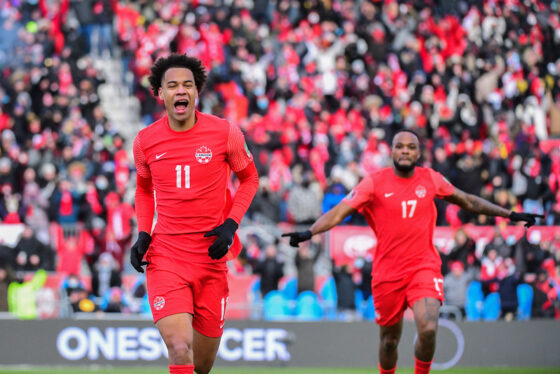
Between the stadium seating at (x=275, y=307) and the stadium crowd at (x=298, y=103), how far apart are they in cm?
113

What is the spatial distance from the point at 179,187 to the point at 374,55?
1654cm

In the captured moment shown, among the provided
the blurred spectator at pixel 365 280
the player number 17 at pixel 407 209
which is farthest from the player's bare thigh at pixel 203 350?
the blurred spectator at pixel 365 280

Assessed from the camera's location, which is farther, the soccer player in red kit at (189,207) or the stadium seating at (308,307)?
the stadium seating at (308,307)

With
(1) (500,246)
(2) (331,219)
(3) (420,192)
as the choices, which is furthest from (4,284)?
(3) (420,192)

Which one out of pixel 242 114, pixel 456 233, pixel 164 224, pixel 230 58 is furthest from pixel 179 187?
pixel 230 58

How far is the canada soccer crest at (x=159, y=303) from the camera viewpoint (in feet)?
24.9

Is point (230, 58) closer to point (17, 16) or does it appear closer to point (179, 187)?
point (17, 16)

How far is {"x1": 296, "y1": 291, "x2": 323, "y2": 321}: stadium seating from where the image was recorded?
56.7ft

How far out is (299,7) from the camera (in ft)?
83.4

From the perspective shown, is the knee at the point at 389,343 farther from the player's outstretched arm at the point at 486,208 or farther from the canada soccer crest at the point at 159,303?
the canada soccer crest at the point at 159,303

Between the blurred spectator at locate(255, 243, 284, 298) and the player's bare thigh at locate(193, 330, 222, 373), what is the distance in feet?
31.4

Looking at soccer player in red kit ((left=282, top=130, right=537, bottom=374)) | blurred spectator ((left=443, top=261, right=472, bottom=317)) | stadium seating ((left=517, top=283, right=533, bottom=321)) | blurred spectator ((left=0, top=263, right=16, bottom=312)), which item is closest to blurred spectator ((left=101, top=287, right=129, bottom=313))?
blurred spectator ((left=0, top=263, right=16, bottom=312))

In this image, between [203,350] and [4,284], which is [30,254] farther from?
[203,350]

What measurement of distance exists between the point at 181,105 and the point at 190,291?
4.51ft
